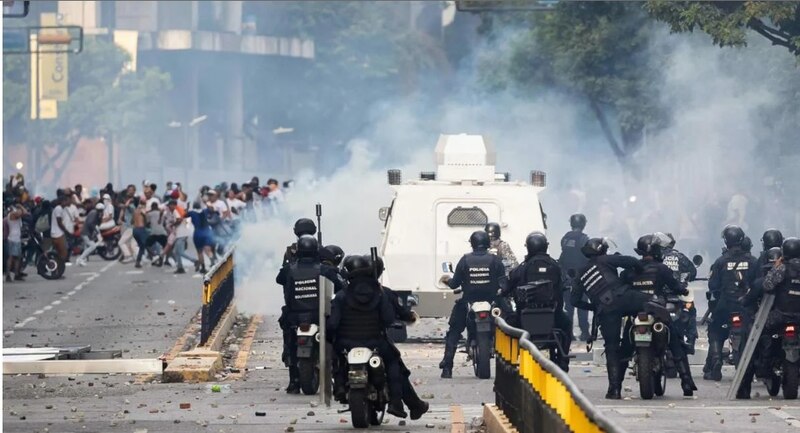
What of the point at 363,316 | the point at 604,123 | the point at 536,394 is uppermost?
the point at 604,123

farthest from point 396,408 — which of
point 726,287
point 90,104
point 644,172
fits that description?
point 90,104

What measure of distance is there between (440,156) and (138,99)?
306 feet

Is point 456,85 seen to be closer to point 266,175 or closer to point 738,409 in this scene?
point 266,175

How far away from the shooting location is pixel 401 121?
310 ft

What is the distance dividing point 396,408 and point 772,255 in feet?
16.6

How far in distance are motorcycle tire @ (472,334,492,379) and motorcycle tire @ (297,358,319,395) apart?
221cm

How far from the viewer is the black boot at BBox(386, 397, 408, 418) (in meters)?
15.7

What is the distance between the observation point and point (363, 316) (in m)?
16.1

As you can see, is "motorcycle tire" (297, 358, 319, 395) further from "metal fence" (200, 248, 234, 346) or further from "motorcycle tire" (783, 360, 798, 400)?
"metal fence" (200, 248, 234, 346)

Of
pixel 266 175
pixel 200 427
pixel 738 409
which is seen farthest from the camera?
pixel 266 175

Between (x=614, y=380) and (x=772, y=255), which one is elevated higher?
(x=772, y=255)

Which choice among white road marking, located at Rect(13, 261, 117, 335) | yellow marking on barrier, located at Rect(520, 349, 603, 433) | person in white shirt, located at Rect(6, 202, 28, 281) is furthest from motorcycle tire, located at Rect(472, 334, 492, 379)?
person in white shirt, located at Rect(6, 202, 28, 281)

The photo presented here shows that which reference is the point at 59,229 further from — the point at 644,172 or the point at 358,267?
the point at 358,267

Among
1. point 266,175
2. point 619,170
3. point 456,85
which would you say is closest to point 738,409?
point 619,170
